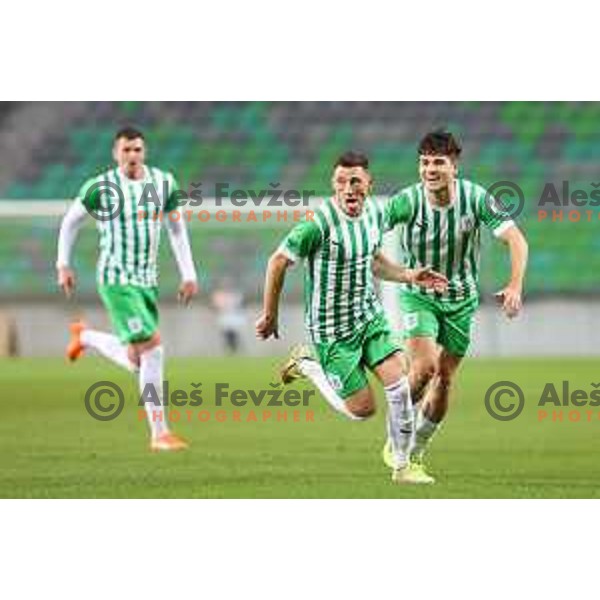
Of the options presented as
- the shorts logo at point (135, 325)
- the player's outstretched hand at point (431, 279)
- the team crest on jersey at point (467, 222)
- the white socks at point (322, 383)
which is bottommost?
the white socks at point (322, 383)

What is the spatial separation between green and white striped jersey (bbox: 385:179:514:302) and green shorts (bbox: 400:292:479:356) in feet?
0.45

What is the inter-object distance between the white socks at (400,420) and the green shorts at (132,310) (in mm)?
1107

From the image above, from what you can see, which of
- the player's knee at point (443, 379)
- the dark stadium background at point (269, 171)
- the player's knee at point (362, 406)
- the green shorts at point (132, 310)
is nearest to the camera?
the player's knee at point (362, 406)

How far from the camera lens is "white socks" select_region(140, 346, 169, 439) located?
6.78 meters

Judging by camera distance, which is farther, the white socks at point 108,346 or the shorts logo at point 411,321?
the white socks at point 108,346

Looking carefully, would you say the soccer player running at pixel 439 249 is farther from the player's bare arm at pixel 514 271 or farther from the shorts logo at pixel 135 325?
the shorts logo at pixel 135 325

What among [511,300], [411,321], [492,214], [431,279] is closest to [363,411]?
[411,321]

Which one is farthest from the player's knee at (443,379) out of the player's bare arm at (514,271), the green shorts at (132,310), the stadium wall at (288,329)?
the green shorts at (132,310)

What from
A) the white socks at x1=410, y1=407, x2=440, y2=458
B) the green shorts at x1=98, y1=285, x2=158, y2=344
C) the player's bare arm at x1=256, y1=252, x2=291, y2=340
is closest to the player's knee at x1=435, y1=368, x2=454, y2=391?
the white socks at x1=410, y1=407, x2=440, y2=458

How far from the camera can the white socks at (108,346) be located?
695 centimetres

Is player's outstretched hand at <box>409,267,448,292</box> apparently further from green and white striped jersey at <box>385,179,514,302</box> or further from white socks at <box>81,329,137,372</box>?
white socks at <box>81,329,137,372</box>

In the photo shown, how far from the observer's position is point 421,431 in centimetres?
656

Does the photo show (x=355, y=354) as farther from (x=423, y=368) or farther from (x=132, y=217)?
(x=132, y=217)

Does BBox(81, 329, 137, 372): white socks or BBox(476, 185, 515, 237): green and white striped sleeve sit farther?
BBox(81, 329, 137, 372): white socks
